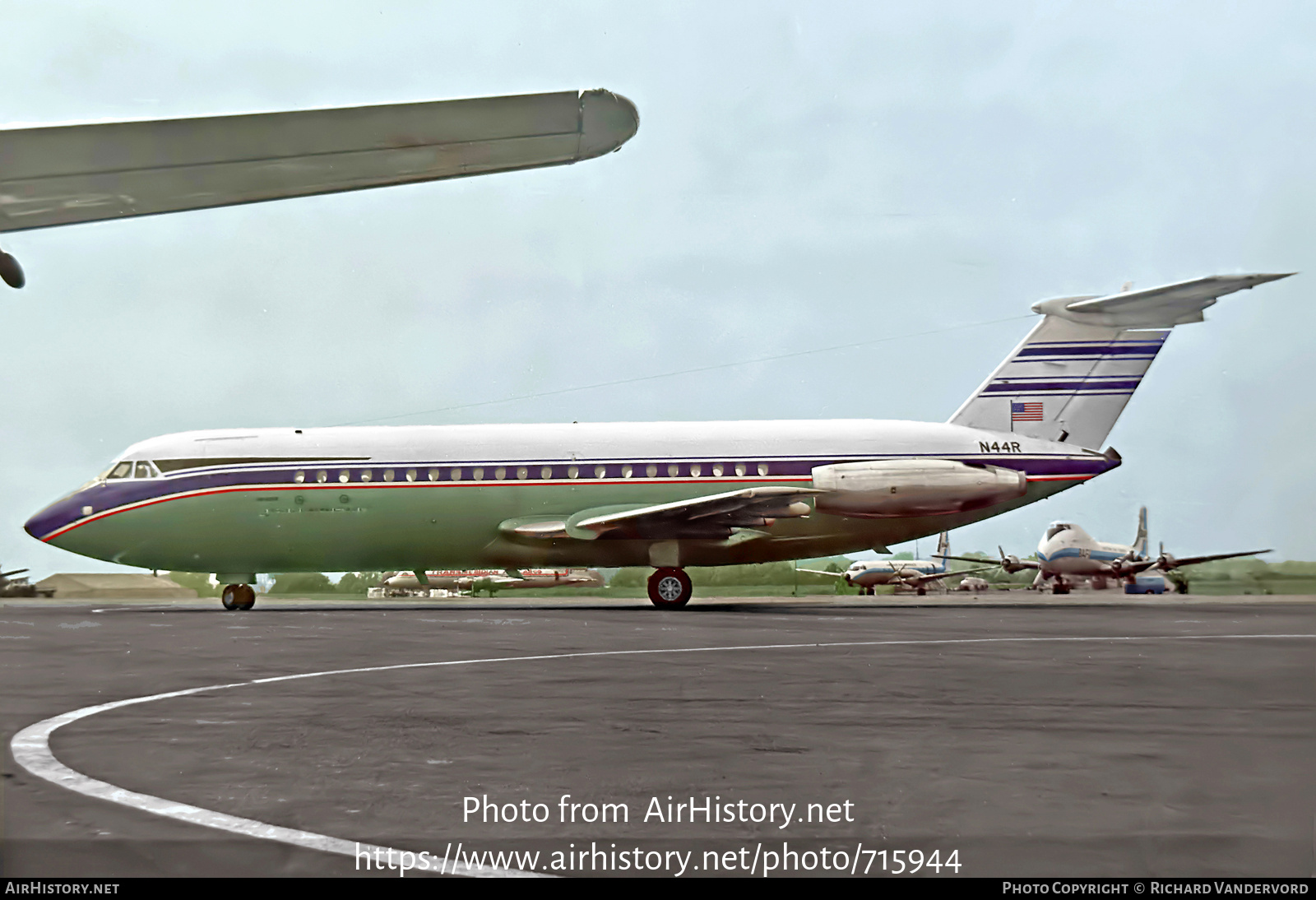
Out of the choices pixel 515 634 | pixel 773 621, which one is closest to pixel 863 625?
pixel 773 621

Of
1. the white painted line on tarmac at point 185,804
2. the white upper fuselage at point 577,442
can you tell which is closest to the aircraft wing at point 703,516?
the white upper fuselage at point 577,442

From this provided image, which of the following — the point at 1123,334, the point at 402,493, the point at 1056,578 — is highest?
the point at 1123,334

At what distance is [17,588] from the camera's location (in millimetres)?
49500

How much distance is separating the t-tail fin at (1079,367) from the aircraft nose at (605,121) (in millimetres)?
26744

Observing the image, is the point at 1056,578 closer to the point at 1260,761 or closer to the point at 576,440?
the point at 576,440

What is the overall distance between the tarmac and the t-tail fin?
53.4ft

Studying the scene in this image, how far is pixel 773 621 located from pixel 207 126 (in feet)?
59.4

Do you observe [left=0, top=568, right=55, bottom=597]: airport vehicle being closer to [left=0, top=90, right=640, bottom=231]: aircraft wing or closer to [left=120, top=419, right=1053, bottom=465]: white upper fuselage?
[left=120, top=419, right=1053, bottom=465]: white upper fuselage

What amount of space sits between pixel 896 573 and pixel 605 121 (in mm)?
56875

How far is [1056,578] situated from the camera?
54.3 metres

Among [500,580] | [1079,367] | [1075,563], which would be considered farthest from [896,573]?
[1079,367]

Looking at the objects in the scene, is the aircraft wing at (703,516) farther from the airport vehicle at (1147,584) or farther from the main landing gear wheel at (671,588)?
the airport vehicle at (1147,584)

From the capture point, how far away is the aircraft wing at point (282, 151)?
3.30 m

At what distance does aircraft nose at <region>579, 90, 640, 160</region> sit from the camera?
344cm
